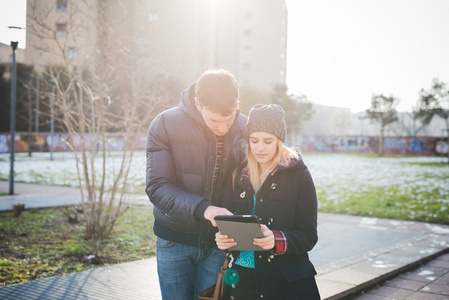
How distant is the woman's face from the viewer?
2492 millimetres

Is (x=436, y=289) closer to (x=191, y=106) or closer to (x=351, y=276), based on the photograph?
(x=351, y=276)

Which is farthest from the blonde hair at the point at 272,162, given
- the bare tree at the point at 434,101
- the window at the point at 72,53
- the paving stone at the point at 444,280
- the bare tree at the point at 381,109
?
the bare tree at the point at 381,109

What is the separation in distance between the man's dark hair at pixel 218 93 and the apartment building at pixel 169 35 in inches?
142

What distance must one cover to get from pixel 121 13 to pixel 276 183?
5.97 meters

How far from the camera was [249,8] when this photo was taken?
7175 centimetres

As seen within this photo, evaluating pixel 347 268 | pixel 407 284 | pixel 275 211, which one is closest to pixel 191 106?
pixel 275 211

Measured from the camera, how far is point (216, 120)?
2352mm

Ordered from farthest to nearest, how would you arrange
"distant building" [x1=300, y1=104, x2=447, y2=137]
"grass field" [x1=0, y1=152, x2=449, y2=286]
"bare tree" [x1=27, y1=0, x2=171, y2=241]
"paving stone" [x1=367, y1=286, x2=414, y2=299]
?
"distant building" [x1=300, y1=104, x2=447, y2=137], "bare tree" [x1=27, y1=0, x2=171, y2=241], "grass field" [x1=0, y1=152, x2=449, y2=286], "paving stone" [x1=367, y1=286, x2=414, y2=299]

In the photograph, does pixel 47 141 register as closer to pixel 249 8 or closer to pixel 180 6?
pixel 180 6

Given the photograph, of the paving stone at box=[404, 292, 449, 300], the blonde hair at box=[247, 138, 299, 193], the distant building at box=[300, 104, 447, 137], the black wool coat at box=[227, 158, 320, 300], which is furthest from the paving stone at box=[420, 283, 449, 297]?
the distant building at box=[300, 104, 447, 137]

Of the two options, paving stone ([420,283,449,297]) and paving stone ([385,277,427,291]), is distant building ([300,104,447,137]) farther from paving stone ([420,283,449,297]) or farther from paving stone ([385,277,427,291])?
paving stone ([420,283,449,297])

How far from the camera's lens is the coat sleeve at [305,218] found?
237cm

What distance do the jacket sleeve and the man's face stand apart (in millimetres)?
251

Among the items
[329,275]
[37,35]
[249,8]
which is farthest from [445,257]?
[249,8]
